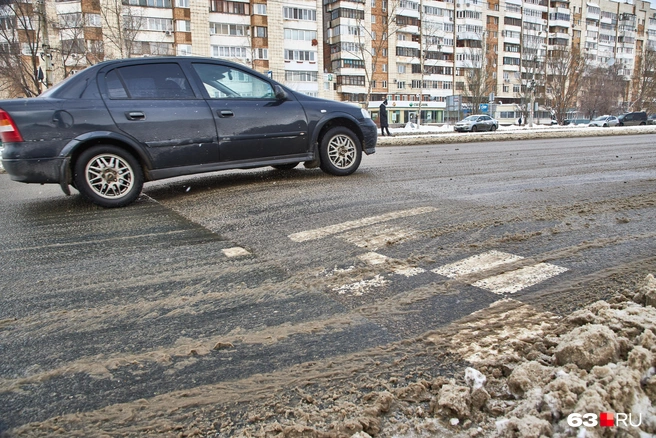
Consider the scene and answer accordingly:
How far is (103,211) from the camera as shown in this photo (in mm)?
5043

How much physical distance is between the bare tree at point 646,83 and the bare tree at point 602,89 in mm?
2439

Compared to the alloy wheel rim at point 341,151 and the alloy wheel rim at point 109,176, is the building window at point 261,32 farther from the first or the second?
the alloy wheel rim at point 109,176

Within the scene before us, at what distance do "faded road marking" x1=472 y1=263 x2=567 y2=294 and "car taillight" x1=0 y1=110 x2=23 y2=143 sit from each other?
4.67 m

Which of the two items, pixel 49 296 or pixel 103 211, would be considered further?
pixel 103 211

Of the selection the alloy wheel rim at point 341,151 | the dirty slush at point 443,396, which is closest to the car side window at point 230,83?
the alloy wheel rim at point 341,151

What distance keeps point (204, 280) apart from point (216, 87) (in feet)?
12.0

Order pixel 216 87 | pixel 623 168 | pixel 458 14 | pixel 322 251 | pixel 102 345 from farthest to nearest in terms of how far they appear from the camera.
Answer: pixel 458 14 → pixel 623 168 → pixel 216 87 → pixel 322 251 → pixel 102 345

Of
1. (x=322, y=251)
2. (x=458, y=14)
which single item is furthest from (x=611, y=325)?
(x=458, y=14)

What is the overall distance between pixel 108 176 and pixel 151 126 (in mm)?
728

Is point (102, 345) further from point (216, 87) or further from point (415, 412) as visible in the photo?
point (216, 87)

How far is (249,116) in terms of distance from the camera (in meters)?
5.90

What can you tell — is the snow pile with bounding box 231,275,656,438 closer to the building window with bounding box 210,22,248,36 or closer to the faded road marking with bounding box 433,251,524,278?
the faded road marking with bounding box 433,251,524,278

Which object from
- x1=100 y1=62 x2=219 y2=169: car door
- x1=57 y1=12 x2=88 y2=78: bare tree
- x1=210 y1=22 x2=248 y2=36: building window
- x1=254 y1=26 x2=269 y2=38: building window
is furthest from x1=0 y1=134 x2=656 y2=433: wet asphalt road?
x1=254 y1=26 x2=269 y2=38: building window

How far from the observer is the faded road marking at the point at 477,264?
2822mm
